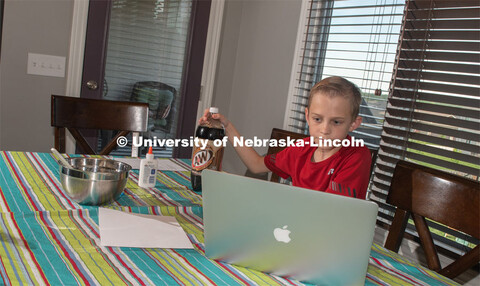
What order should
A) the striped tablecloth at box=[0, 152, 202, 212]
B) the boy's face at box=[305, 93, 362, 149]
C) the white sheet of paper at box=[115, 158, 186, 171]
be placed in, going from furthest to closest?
the white sheet of paper at box=[115, 158, 186, 171], the boy's face at box=[305, 93, 362, 149], the striped tablecloth at box=[0, 152, 202, 212]

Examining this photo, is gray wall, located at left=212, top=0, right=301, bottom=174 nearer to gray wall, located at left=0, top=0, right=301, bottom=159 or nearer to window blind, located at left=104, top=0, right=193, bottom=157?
gray wall, located at left=0, top=0, right=301, bottom=159

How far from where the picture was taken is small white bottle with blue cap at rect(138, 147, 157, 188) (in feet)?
4.38

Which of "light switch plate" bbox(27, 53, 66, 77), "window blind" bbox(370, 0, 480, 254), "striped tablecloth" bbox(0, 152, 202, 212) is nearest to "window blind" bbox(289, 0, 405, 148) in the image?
"window blind" bbox(370, 0, 480, 254)

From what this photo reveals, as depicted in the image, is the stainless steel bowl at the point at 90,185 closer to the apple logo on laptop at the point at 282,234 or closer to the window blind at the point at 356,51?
the apple logo on laptop at the point at 282,234

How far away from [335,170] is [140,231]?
24.5 inches

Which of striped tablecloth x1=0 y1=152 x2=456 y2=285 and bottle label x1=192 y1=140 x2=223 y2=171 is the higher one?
bottle label x1=192 y1=140 x2=223 y2=171

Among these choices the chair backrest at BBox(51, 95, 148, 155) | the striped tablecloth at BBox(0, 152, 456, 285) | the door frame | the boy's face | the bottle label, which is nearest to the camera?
the striped tablecloth at BBox(0, 152, 456, 285)

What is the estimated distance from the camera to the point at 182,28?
2.94 meters

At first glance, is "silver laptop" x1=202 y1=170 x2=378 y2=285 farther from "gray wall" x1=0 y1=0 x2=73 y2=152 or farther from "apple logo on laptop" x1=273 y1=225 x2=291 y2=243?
"gray wall" x1=0 y1=0 x2=73 y2=152

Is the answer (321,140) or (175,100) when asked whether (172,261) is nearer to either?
(321,140)

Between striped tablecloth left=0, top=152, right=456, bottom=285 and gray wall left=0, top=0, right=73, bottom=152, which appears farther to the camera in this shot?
gray wall left=0, top=0, right=73, bottom=152

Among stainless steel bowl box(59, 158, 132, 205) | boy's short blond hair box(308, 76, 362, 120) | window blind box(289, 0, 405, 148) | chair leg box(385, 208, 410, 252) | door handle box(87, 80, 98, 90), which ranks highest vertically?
window blind box(289, 0, 405, 148)

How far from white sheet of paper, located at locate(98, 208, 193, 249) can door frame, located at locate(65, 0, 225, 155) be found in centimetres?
175

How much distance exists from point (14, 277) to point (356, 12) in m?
2.09
